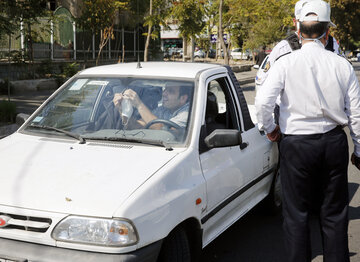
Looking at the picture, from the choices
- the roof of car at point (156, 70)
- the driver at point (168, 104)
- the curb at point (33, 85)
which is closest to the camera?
the driver at point (168, 104)

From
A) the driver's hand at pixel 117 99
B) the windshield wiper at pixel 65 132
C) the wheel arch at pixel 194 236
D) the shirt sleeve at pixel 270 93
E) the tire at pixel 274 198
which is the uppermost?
the shirt sleeve at pixel 270 93

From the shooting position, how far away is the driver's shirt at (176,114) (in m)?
4.05

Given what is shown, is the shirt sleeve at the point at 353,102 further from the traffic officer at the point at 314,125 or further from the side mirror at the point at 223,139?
the side mirror at the point at 223,139

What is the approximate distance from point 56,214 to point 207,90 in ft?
6.27

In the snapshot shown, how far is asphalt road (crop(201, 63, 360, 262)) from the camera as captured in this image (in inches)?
178

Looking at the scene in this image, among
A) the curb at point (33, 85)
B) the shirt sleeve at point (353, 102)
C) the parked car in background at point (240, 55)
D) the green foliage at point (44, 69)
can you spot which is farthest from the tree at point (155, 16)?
the parked car in background at point (240, 55)

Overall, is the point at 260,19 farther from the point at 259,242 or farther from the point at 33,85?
the point at 259,242

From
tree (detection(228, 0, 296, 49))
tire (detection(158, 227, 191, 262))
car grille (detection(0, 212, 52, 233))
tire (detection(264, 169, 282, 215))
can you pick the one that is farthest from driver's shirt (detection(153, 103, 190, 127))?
tree (detection(228, 0, 296, 49))

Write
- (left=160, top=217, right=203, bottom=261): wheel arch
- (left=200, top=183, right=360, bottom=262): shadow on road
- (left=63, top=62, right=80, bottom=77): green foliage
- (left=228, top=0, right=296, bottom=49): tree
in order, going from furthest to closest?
1. (left=228, top=0, right=296, bottom=49): tree
2. (left=63, top=62, right=80, bottom=77): green foliage
3. (left=200, top=183, right=360, bottom=262): shadow on road
4. (left=160, top=217, right=203, bottom=261): wheel arch

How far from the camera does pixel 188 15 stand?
1791 cm

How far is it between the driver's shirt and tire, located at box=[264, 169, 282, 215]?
1.66 metres

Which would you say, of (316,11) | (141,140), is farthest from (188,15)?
(316,11)

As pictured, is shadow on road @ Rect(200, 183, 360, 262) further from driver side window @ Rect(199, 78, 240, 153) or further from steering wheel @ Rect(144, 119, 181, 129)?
steering wheel @ Rect(144, 119, 181, 129)

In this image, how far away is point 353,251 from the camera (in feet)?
15.4
